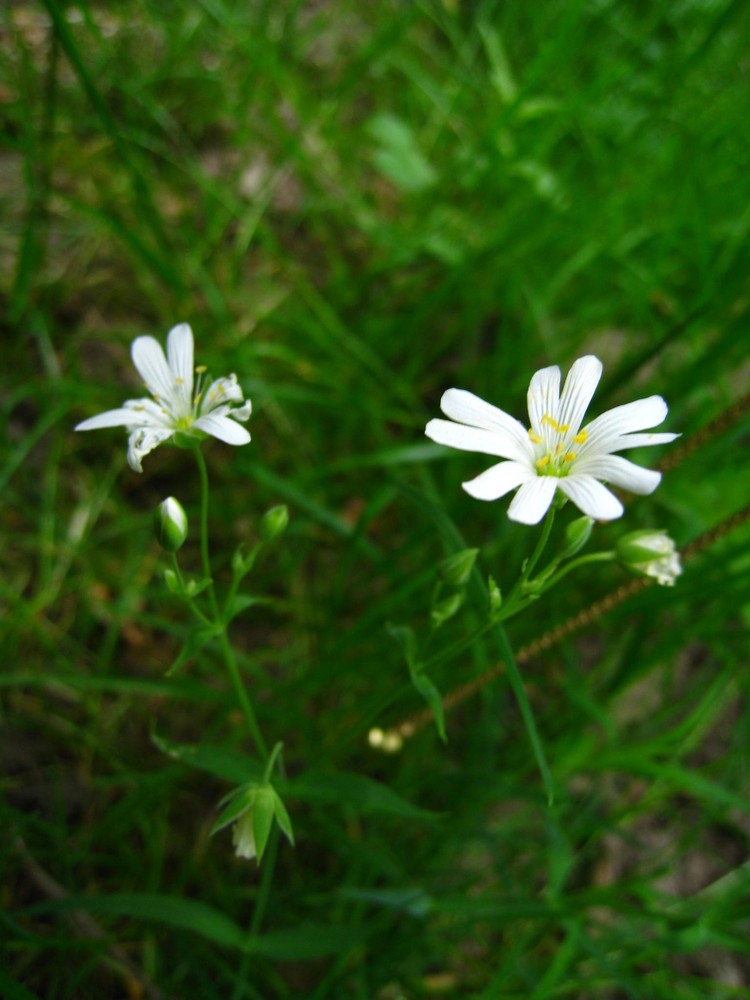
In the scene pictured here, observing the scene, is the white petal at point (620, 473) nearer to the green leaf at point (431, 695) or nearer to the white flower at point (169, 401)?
the green leaf at point (431, 695)

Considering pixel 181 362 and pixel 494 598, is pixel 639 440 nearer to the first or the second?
pixel 494 598

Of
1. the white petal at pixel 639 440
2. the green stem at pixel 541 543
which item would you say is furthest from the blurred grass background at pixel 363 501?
the white petal at pixel 639 440

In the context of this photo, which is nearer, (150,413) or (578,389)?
(578,389)

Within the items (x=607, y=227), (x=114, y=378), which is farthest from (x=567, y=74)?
(x=114, y=378)

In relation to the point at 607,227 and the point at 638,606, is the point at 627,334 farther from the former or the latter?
the point at 638,606

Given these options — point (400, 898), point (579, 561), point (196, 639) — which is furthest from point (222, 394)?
point (400, 898)

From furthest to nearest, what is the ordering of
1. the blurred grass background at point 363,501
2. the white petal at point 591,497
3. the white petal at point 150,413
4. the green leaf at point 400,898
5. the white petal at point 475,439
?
1. the blurred grass background at point 363,501
2. the green leaf at point 400,898
3. the white petal at point 150,413
4. the white petal at point 475,439
5. the white petal at point 591,497

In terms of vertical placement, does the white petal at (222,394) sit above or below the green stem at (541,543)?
above
